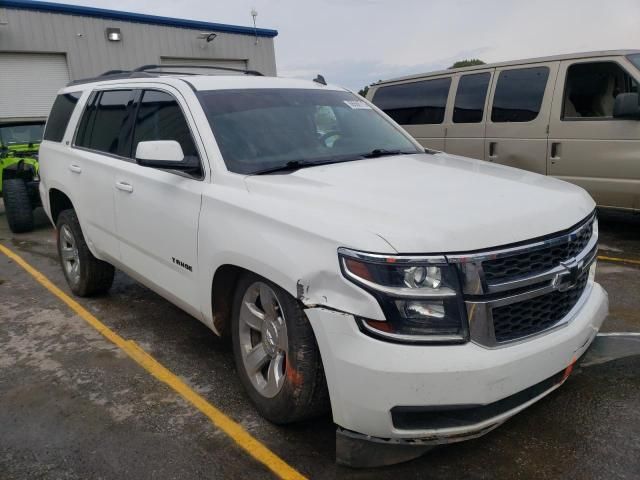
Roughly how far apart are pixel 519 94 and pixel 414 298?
5.21 meters

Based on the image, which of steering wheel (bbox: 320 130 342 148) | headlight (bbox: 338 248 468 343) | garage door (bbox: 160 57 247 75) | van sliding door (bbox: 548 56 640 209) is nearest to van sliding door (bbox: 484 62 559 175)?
van sliding door (bbox: 548 56 640 209)

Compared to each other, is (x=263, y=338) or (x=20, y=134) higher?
(x=20, y=134)

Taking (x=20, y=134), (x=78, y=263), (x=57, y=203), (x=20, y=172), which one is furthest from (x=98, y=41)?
(x=78, y=263)

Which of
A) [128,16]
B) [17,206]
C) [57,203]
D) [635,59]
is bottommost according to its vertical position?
[17,206]

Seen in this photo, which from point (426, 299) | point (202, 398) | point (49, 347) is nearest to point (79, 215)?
point (49, 347)

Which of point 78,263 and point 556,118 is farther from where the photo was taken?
point 556,118

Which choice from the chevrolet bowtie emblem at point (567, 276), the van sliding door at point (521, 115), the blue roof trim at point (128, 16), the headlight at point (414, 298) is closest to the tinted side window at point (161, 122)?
the headlight at point (414, 298)

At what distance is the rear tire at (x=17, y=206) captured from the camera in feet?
27.2

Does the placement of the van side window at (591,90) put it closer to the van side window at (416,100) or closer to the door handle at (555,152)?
the door handle at (555,152)

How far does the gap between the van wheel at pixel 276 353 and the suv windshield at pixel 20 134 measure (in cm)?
851

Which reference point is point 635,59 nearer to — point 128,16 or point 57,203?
point 57,203

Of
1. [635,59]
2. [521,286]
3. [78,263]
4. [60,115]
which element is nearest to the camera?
[521,286]

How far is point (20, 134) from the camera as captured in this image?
9.80m

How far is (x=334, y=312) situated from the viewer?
2211 millimetres
